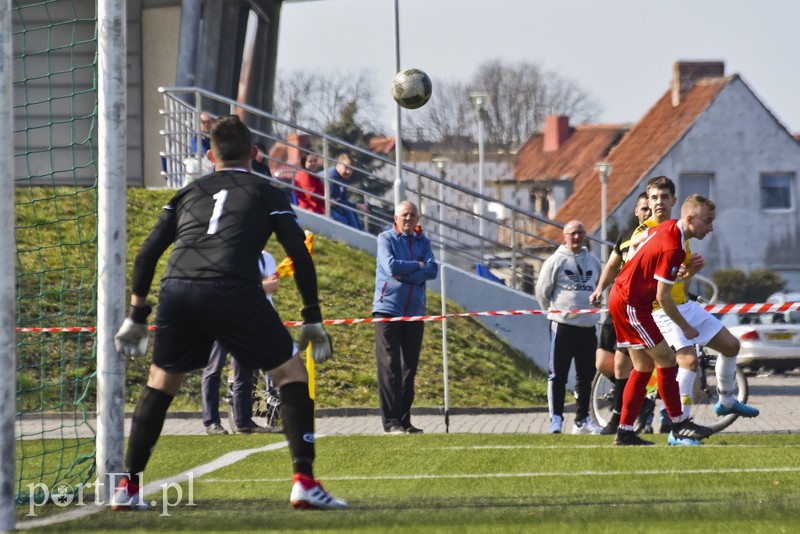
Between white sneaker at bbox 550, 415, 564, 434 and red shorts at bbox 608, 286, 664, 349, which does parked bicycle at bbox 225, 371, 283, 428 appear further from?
red shorts at bbox 608, 286, 664, 349

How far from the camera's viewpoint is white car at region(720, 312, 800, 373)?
2705 cm

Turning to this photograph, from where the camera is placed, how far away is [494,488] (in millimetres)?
7418

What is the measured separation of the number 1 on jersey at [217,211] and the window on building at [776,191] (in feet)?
170

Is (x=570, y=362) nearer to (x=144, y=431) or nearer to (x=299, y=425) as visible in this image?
(x=299, y=425)

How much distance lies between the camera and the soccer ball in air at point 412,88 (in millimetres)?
14812

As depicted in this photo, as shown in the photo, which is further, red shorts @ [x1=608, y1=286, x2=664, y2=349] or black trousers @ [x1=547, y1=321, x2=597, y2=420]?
black trousers @ [x1=547, y1=321, x2=597, y2=420]

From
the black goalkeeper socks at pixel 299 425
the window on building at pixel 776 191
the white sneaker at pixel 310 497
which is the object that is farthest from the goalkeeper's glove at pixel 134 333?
the window on building at pixel 776 191

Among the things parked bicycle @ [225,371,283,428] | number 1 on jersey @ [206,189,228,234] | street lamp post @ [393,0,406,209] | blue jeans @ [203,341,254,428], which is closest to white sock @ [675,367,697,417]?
parked bicycle @ [225,371,283,428]

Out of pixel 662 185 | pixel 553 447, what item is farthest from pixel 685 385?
pixel 662 185

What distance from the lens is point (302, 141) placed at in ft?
226

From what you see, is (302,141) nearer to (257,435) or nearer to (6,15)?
(257,435)

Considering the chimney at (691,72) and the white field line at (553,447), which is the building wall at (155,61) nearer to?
the white field line at (553,447)

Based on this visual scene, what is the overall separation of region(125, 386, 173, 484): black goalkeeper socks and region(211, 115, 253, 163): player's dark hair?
3.87 ft

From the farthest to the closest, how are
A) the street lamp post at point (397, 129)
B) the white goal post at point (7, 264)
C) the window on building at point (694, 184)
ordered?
the window on building at point (694, 184) → the street lamp post at point (397, 129) → the white goal post at point (7, 264)
